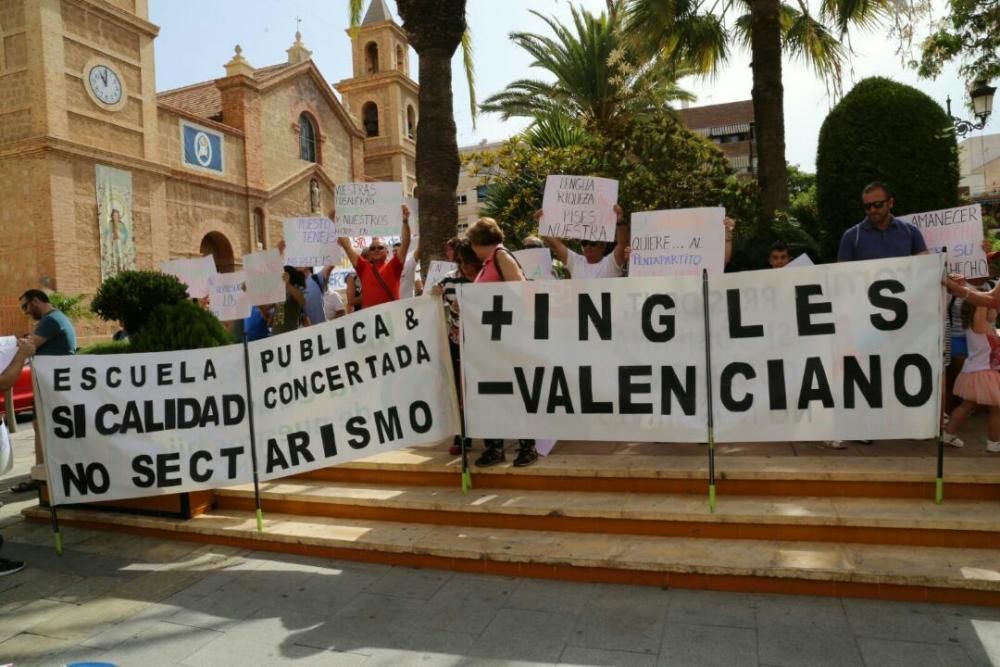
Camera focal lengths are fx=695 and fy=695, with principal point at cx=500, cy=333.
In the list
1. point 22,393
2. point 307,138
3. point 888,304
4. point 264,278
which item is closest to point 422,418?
point 888,304

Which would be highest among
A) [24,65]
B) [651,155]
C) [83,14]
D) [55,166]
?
[83,14]

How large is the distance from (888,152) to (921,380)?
3.68 m

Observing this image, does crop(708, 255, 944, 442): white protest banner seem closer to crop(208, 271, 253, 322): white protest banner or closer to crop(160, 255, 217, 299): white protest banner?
crop(208, 271, 253, 322): white protest banner

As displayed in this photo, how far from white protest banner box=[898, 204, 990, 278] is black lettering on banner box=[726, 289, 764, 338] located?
1.85 meters

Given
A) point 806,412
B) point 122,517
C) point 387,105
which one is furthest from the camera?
point 387,105

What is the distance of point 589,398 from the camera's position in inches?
179

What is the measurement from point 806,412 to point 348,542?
2981 mm

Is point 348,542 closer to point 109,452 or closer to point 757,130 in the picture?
point 109,452

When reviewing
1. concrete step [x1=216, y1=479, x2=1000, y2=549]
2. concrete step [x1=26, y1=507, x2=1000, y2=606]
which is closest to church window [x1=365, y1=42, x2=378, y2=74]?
concrete step [x1=216, y1=479, x2=1000, y2=549]

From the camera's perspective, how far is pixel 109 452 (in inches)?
197

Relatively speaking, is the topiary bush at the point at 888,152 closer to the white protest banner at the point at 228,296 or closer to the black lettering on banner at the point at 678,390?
the black lettering on banner at the point at 678,390

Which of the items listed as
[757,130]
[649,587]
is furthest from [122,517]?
[757,130]

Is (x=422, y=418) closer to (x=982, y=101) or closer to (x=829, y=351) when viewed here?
(x=829, y=351)

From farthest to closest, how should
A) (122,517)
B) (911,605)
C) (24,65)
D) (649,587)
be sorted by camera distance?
1. (24,65)
2. (122,517)
3. (649,587)
4. (911,605)
